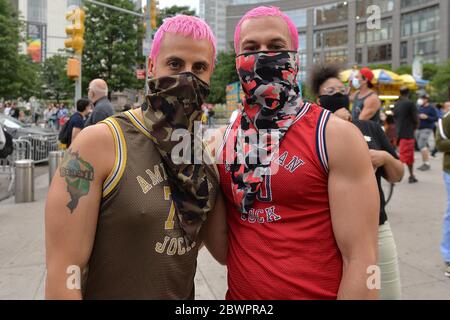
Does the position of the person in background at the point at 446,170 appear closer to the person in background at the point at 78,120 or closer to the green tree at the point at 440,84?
the person in background at the point at 78,120

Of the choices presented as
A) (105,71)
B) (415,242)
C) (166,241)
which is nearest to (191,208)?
(166,241)

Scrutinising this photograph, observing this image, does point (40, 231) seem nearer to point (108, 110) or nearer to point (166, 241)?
point (108, 110)

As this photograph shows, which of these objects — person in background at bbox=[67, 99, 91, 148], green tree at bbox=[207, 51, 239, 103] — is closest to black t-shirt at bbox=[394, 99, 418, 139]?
person in background at bbox=[67, 99, 91, 148]

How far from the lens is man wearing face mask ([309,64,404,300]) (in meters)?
2.51

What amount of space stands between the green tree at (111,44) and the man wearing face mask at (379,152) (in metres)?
29.0

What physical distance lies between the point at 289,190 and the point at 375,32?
187ft

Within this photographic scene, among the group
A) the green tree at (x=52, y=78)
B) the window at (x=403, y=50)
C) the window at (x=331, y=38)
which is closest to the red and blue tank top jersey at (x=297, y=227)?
the green tree at (x=52, y=78)

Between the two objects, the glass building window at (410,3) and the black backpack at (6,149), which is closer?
the black backpack at (6,149)

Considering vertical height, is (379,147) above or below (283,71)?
below

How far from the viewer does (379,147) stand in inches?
120

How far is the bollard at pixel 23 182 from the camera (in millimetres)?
8297

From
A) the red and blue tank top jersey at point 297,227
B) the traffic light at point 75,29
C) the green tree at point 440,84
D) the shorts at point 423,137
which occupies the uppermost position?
the green tree at point 440,84
